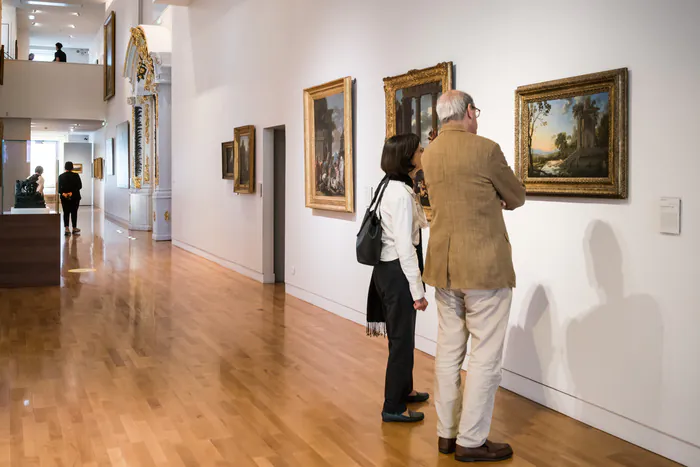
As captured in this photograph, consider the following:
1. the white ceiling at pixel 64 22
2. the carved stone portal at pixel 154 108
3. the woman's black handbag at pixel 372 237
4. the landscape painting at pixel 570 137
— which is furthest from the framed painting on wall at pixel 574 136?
the white ceiling at pixel 64 22

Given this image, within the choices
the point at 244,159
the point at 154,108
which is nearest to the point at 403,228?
the point at 244,159

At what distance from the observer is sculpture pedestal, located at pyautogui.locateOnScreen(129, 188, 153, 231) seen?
79.5 ft

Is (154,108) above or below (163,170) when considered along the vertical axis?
above

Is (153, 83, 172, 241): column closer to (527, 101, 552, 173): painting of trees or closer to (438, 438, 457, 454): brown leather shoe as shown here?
(527, 101, 552, 173): painting of trees

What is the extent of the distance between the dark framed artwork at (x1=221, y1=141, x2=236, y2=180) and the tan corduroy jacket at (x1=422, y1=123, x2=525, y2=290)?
1000 centimetres

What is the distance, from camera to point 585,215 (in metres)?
5.56

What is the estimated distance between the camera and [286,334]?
8719 millimetres

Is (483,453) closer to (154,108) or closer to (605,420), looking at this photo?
(605,420)

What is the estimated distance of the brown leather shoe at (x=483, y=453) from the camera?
4785mm

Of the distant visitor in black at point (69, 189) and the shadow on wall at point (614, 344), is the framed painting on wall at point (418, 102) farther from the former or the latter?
the distant visitor in black at point (69, 189)

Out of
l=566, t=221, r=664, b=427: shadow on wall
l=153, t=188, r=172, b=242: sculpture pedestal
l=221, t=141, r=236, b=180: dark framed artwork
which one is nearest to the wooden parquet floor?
l=566, t=221, r=664, b=427: shadow on wall

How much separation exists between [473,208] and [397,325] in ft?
3.93

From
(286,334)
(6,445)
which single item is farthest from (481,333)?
(286,334)

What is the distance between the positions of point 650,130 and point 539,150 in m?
1.12
